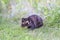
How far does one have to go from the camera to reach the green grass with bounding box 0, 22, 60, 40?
4029 mm

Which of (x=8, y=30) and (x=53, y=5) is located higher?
(x=53, y=5)

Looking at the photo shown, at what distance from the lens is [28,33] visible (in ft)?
14.4

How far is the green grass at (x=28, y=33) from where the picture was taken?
403 cm

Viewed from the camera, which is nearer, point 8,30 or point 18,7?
point 8,30

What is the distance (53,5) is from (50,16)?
0.45 metres

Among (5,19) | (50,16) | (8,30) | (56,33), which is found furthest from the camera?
(5,19)

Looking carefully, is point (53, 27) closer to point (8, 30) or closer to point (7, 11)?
point (8, 30)

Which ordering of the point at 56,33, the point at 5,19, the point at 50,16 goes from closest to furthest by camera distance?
1. the point at 56,33
2. the point at 50,16
3. the point at 5,19

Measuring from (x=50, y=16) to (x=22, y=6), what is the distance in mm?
1189

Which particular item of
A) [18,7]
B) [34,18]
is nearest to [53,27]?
[34,18]

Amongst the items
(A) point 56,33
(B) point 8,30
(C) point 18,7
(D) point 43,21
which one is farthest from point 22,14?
(A) point 56,33

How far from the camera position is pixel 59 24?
492 centimetres

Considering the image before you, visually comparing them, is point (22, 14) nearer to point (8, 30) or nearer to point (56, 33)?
point (8, 30)

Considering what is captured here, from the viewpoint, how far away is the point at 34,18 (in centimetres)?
483
